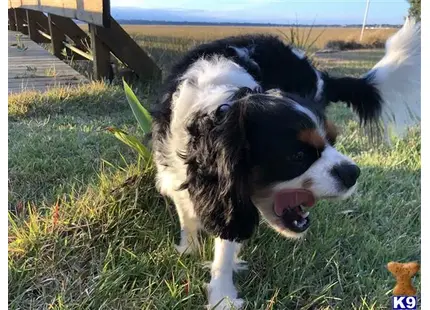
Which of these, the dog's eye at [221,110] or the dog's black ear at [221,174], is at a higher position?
the dog's eye at [221,110]

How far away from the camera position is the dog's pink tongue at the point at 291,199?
141cm

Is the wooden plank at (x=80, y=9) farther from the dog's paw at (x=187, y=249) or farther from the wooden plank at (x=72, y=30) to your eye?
the dog's paw at (x=187, y=249)

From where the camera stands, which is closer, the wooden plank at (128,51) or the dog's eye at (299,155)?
the dog's eye at (299,155)

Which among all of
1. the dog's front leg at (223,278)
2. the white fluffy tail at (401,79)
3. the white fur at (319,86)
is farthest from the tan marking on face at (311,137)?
the white fluffy tail at (401,79)

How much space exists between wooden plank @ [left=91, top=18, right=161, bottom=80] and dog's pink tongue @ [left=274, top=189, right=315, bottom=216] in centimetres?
147

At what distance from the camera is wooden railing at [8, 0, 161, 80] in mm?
2609

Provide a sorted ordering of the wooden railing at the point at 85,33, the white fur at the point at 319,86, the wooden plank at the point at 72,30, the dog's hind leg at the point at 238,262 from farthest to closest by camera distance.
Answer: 1. the wooden plank at the point at 72,30
2. the wooden railing at the point at 85,33
3. the white fur at the point at 319,86
4. the dog's hind leg at the point at 238,262

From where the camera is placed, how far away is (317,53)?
2.53m

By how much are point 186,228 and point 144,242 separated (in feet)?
0.54

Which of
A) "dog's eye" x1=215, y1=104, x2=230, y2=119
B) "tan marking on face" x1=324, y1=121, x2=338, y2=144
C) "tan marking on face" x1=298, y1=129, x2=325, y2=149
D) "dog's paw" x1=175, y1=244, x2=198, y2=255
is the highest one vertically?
Result: "dog's eye" x1=215, y1=104, x2=230, y2=119

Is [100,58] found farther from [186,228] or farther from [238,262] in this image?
[238,262]

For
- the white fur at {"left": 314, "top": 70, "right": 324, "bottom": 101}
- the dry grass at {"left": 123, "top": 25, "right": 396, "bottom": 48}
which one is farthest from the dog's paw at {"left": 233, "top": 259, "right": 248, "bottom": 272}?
the dry grass at {"left": 123, "top": 25, "right": 396, "bottom": 48}

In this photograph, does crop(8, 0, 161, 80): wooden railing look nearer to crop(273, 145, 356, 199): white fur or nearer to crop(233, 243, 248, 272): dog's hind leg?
crop(233, 243, 248, 272): dog's hind leg

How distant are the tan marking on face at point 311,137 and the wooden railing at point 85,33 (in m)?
1.52
